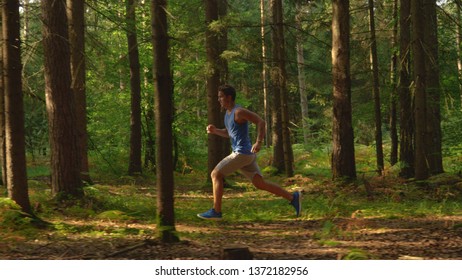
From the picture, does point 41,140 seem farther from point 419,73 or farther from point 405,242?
point 405,242

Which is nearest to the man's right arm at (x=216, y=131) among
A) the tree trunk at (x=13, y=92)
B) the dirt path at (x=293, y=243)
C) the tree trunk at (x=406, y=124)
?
the dirt path at (x=293, y=243)

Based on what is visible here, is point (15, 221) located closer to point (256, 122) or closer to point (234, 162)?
point (234, 162)

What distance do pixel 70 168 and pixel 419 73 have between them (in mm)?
7731

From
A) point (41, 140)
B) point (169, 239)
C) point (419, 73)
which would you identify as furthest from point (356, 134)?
point (169, 239)

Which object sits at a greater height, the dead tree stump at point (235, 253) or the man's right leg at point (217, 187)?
the man's right leg at point (217, 187)

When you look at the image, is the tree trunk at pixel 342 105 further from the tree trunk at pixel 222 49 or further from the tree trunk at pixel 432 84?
the tree trunk at pixel 222 49

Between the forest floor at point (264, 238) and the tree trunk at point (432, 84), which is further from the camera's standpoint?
the tree trunk at point (432, 84)

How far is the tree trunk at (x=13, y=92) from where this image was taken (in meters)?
7.11

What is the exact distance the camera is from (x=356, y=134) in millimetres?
36625

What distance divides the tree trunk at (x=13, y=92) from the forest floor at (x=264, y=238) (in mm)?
1087

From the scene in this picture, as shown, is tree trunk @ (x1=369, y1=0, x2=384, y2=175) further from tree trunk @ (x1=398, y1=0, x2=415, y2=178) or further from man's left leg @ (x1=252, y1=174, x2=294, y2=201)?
man's left leg @ (x1=252, y1=174, x2=294, y2=201)

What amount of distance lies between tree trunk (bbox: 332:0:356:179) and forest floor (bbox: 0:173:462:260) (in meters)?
2.54

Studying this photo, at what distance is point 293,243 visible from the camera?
21.7 feet

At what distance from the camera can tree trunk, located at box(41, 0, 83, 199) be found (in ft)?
30.5
